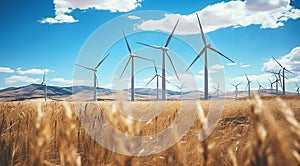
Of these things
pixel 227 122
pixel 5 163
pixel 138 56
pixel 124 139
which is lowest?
pixel 5 163

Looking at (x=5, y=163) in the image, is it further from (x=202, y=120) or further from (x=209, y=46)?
(x=209, y=46)

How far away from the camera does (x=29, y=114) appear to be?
8.06m

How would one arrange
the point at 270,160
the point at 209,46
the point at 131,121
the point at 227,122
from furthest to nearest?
the point at 209,46
the point at 227,122
the point at 131,121
the point at 270,160

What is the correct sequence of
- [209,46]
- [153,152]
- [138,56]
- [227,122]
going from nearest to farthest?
[153,152] → [227,122] → [209,46] → [138,56]

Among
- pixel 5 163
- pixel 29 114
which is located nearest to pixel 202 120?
pixel 5 163

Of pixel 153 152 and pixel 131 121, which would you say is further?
pixel 153 152

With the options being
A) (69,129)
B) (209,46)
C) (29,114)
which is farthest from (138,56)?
(69,129)

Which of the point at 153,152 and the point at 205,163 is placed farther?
the point at 153,152

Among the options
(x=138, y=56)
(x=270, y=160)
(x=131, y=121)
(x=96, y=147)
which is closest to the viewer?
(x=270, y=160)

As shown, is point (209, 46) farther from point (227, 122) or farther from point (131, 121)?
point (131, 121)

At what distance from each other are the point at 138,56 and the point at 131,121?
131 ft

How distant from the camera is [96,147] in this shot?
629 cm

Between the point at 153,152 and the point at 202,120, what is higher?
the point at 202,120

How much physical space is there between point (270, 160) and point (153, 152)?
4840mm
